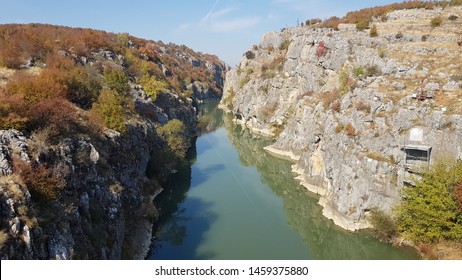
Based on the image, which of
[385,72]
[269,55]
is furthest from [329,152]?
[269,55]

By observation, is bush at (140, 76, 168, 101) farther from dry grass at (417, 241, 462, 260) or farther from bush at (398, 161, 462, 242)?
dry grass at (417, 241, 462, 260)

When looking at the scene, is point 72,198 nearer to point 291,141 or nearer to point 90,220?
point 90,220

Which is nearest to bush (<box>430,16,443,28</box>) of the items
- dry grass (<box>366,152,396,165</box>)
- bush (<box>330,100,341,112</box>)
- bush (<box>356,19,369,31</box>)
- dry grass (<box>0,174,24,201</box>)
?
bush (<box>356,19,369,31</box>)

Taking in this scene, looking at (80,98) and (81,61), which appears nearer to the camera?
(80,98)

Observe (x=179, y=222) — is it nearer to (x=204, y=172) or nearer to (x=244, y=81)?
(x=204, y=172)

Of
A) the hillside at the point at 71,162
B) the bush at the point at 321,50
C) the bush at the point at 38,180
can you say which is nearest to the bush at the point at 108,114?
the hillside at the point at 71,162

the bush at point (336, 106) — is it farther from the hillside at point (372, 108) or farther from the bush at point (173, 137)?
the bush at point (173, 137)

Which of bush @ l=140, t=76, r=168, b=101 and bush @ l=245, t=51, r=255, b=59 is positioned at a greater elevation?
bush @ l=245, t=51, r=255, b=59
